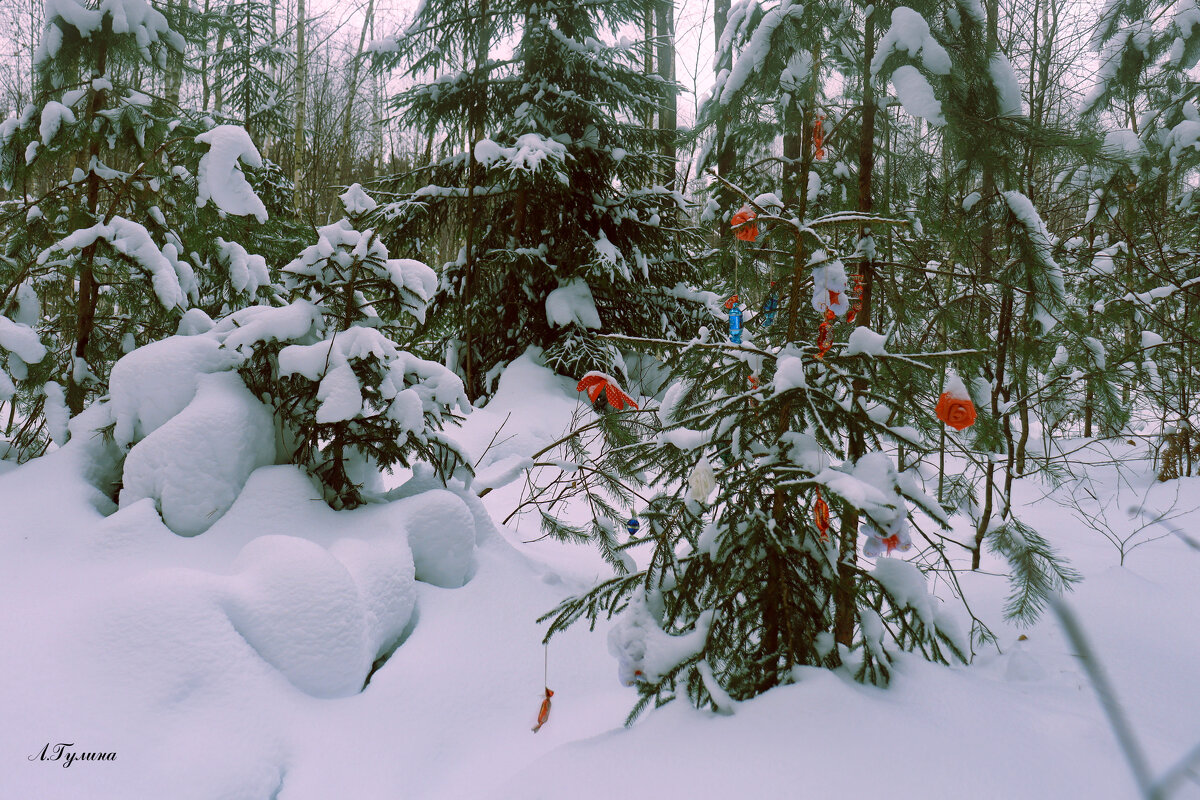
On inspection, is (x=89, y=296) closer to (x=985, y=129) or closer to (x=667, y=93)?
(x=985, y=129)

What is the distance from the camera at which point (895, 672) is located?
1773mm

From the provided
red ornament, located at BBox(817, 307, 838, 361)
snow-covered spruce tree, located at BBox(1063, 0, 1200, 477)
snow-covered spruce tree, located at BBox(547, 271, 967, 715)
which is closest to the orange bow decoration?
snow-covered spruce tree, located at BBox(547, 271, 967, 715)

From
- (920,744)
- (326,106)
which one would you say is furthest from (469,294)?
(326,106)

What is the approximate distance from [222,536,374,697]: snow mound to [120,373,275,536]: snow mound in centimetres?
52

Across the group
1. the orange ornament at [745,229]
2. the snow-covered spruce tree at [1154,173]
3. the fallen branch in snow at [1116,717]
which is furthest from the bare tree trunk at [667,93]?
the fallen branch in snow at [1116,717]

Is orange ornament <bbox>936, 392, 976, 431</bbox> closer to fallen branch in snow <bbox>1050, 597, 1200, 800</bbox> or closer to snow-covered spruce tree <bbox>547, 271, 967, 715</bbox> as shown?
snow-covered spruce tree <bbox>547, 271, 967, 715</bbox>

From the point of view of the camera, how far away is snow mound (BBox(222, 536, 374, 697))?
2225mm

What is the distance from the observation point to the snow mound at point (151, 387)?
2.94m

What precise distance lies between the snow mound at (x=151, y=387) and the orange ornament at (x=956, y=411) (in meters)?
3.11

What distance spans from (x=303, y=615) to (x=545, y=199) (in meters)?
4.74

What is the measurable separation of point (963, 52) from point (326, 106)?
52.1ft

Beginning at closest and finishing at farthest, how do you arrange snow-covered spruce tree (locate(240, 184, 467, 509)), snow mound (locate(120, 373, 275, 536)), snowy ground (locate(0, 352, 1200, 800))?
snowy ground (locate(0, 352, 1200, 800)) → snow mound (locate(120, 373, 275, 536)) → snow-covered spruce tree (locate(240, 184, 467, 509))

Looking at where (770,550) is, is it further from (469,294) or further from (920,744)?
(469,294)

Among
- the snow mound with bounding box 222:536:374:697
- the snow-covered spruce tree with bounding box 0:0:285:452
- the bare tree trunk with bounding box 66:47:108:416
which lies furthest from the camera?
the bare tree trunk with bounding box 66:47:108:416
